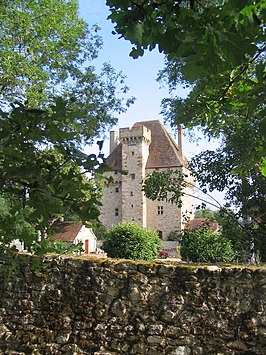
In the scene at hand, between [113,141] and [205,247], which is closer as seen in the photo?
[205,247]

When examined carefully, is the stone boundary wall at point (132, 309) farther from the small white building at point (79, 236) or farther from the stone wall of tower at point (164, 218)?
the stone wall of tower at point (164, 218)

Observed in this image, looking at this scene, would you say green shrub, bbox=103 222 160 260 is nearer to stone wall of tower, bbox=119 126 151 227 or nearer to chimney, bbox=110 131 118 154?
stone wall of tower, bbox=119 126 151 227

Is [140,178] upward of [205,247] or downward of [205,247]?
upward

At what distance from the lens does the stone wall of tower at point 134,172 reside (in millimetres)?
40250

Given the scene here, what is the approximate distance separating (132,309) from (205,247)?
11.9 feet

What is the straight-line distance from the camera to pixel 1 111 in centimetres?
156

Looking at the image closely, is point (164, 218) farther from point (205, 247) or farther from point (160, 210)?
point (205, 247)

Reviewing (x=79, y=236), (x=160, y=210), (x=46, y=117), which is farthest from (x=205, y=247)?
(x=160, y=210)

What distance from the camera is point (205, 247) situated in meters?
8.50

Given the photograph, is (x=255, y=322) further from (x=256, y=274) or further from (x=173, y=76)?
(x=173, y=76)

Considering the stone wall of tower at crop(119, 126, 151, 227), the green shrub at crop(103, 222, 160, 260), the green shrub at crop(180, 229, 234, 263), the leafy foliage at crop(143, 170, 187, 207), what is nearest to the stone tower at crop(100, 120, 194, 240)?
the stone wall of tower at crop(119, 126, 151, 227)

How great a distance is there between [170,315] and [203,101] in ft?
12.6

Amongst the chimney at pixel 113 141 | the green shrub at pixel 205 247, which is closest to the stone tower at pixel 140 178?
the chimney at pixel 113 141

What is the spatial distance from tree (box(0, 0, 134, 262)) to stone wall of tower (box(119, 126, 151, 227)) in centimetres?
2286
